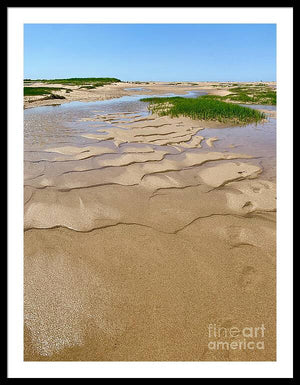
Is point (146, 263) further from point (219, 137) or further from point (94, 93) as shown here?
point (94, 93)

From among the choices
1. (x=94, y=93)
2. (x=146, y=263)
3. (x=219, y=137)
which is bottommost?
(x=146, y=263)

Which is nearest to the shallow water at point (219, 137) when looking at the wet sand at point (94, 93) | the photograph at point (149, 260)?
the photograph at point (149, 260)

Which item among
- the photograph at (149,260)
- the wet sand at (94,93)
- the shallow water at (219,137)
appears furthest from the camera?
the wet sand at (94,93)

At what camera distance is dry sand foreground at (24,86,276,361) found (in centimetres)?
222

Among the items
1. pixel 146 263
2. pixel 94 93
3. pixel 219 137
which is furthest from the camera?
pixel 94 93

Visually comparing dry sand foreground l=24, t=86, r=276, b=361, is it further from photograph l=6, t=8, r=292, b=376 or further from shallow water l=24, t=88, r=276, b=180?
shallow water l=24, t=88, r=276, b=180

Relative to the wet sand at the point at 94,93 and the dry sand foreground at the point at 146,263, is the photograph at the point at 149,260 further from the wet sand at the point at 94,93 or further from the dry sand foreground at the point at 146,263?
the wet sand at the point at 94,93

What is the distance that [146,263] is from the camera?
3.08 m

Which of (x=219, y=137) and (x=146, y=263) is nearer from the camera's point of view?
(x=146, y=263)

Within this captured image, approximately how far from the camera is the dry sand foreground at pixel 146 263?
2.22 m

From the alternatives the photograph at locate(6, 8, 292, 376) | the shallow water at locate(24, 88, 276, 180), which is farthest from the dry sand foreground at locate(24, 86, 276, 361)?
the shallow water at locate(24, 88, 276, 180)

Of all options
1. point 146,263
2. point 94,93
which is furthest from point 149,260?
point 94,93

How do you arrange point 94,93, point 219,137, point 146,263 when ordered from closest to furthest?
point 146,263 → point 219,137 → point 94,93

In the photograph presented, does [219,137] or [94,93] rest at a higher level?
[94,93]
